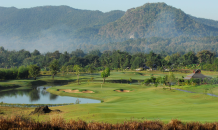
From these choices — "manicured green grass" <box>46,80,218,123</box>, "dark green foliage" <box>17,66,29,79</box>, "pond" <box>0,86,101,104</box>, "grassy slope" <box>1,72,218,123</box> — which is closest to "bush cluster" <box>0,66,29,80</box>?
"dark green foliage" <box>17,66,29,79</box>

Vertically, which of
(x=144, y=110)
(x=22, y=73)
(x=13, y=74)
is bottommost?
(x=144, y=110)

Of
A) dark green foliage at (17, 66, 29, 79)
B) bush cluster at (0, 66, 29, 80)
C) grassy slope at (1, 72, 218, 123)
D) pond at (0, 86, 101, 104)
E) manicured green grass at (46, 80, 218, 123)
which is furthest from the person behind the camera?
dark green foliage at (17, 66, 29, 79)

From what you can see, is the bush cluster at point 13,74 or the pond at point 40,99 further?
the bush cluster at point 13,74

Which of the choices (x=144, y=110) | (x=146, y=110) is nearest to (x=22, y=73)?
(x=144, y=110)

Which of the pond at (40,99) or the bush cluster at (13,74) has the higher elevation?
the bush cluster at (13,74)

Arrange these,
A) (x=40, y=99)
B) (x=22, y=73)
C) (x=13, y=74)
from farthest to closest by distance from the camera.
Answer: (x=22, y=73)
(x=13, y=74)
(x=40, y=99)

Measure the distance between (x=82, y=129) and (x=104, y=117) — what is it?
16.9 ft

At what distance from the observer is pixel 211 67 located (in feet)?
426

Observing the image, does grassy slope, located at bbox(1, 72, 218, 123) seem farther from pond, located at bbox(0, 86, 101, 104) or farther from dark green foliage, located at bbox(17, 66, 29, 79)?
dark green foliage, located at bbox(17, 66, 29, 79)

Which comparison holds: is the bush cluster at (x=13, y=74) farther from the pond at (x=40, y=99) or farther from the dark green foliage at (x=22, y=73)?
the pond at (x=40, y=99)

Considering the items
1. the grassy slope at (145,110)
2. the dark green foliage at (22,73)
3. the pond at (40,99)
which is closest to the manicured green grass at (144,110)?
the grassy slope at (145,110)

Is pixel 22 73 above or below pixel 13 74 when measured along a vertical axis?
above

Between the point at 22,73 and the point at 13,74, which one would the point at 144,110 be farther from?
the point at 22,73

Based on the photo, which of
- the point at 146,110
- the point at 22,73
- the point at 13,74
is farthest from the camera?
the point at 22,73
